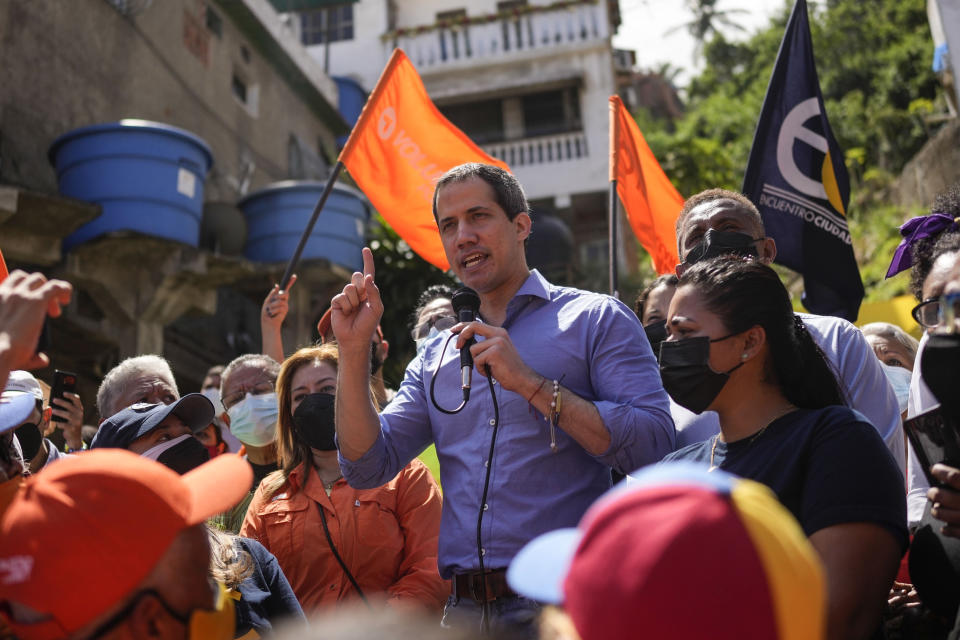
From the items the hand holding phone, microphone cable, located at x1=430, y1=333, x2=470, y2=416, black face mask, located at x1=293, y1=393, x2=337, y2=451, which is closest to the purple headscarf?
microphone cable, located at x1=430, y1=333, x2=470, y2=416

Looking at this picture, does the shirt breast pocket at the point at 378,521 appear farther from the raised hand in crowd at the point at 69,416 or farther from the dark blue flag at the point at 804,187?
the dark blue flag at the point at 804,187

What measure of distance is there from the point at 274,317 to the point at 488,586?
3071mm

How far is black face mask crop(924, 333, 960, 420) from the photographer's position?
2037 millimetres

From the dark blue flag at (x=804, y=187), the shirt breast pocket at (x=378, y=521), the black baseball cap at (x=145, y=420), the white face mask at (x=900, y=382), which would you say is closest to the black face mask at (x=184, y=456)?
the black baseball cap at (x=145, y=420)

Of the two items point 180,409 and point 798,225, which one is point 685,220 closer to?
point 798,225

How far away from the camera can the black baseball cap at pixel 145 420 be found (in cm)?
368

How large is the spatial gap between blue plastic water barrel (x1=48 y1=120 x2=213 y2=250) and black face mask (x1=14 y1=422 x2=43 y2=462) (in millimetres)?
5621

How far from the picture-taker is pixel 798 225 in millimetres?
5395

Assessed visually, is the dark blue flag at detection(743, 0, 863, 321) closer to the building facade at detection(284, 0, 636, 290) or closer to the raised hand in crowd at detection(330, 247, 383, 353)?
the raised hand in crowd at detection(330, 247, 383, 353)

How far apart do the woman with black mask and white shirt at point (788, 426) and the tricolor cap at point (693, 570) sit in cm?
74

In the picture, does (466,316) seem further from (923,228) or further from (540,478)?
(923,228)

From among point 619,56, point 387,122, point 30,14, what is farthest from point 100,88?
point 619,56

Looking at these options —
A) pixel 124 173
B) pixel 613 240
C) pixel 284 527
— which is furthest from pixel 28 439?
pixel 124 173

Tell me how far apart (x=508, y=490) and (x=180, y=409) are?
5.14ft
